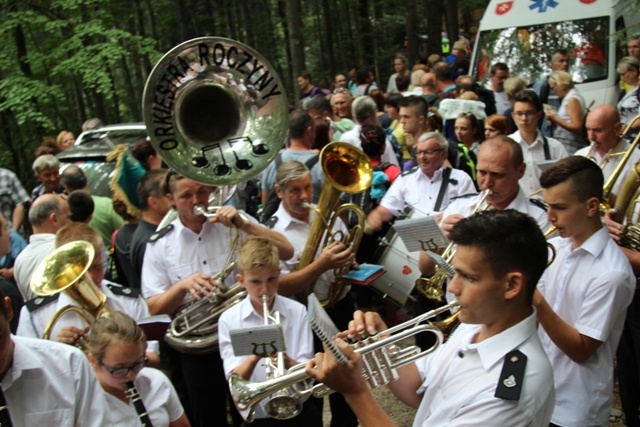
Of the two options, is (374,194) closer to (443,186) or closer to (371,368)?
(443,186)

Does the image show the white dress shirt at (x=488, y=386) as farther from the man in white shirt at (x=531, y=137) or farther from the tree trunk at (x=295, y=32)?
the tree trunk at (x=295, y=32)

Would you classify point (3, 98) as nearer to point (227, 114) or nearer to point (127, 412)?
point (227, 114)

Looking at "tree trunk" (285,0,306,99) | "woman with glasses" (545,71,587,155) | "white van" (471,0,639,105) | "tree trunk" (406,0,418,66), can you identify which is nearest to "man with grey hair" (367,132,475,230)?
"woman with glasses" (545,71,587,155)

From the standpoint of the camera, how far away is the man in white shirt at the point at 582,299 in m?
3.31

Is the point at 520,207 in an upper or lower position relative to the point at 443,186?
upper

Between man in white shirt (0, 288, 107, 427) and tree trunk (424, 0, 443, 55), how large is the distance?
15.3 meters

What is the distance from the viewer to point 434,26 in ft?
56.1

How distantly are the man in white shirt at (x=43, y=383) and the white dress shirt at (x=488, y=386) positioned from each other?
48.9 inches

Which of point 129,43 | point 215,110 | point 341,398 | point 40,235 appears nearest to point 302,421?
point 341,398

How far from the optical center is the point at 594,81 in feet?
34.4

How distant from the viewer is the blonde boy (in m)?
3.97

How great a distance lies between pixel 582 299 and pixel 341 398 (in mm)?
1994

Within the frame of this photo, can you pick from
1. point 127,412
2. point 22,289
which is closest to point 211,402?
point 127,412

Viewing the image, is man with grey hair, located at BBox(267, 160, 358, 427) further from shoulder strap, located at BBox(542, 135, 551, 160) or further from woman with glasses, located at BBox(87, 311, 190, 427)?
shoulder strap, located at BBox(542, 135, 551, 160)
